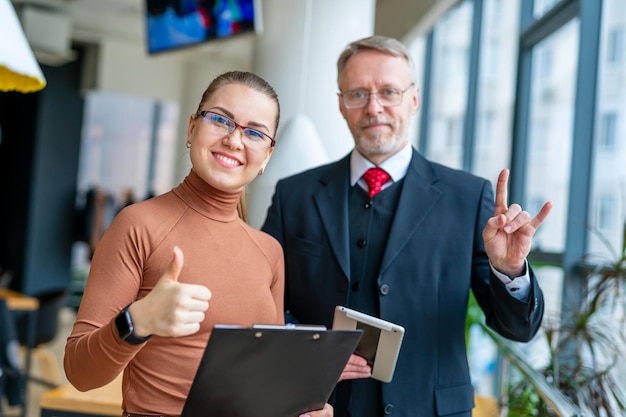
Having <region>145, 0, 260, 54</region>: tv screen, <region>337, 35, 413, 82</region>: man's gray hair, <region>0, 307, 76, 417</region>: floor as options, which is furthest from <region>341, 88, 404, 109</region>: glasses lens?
<region>0, 307, 76, 417</region>: floor

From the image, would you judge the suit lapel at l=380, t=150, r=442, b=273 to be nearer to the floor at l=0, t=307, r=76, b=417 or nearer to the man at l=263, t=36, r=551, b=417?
the man at l=263, t=36, r=551, b=417

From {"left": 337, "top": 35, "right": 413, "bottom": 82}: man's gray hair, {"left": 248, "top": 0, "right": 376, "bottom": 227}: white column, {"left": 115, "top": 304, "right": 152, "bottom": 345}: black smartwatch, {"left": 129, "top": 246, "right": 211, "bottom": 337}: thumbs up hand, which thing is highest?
{"left": 248, "top": 0, "right": 376, "bottom": 227}: white column

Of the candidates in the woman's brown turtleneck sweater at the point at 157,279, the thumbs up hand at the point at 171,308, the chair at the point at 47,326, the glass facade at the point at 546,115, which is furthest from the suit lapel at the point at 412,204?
the chair at the point at 47,326

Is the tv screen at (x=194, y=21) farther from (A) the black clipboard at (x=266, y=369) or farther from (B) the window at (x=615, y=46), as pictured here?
(A) the black clipboard at (x=266, y=369)

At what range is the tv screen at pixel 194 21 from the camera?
465 centimetres

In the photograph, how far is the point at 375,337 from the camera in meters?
1.63

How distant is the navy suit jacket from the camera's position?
1934mm

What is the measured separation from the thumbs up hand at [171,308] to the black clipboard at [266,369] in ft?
0.15

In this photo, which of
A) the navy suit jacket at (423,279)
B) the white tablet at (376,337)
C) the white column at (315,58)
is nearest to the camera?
the white tablet at (376,337)

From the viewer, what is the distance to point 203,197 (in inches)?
56.4

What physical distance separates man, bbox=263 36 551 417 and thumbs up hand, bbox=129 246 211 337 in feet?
2.94

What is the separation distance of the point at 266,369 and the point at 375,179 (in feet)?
3.13

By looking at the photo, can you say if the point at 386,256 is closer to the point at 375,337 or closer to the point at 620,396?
the point at 375,337

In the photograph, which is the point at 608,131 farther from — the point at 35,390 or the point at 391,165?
the point at 35,390
